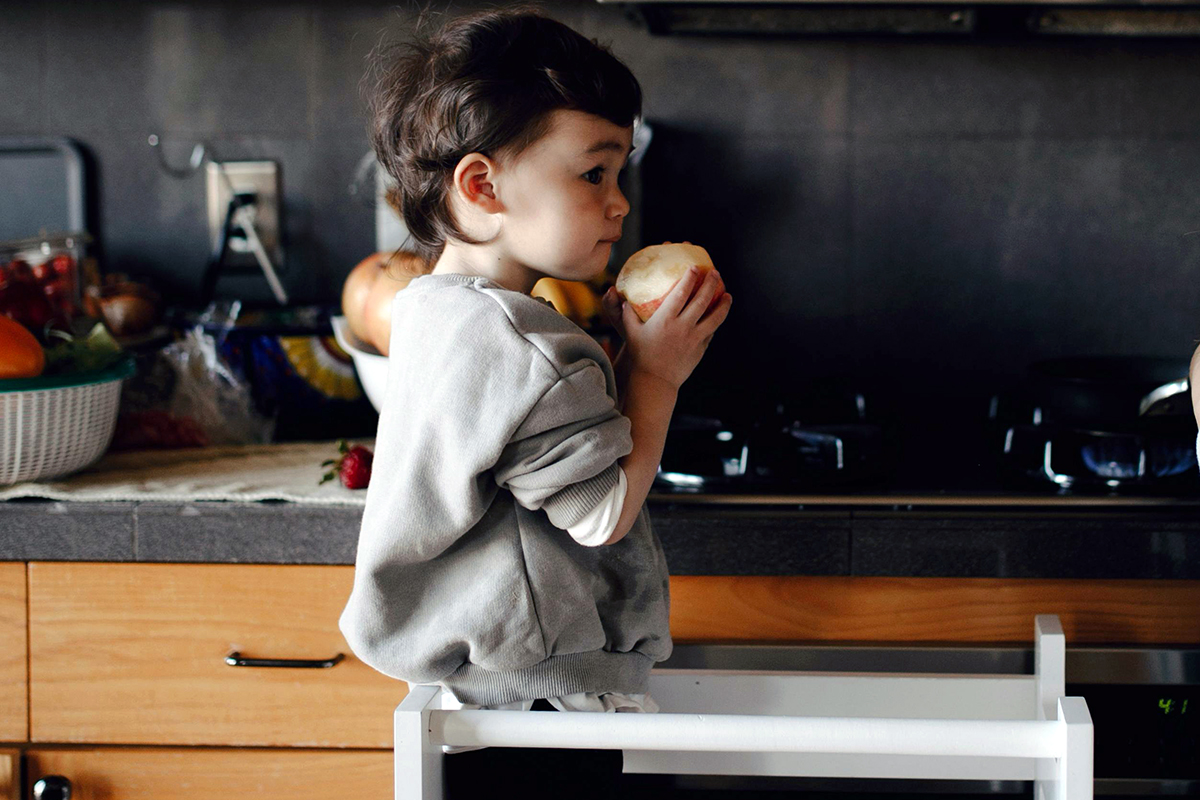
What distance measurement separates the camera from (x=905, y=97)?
152 centimetres

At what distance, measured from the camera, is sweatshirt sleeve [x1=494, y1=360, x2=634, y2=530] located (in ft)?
2.40

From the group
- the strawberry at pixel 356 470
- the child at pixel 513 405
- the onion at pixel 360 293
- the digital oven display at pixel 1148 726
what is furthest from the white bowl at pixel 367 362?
the digital oven display at pixel 1148 726

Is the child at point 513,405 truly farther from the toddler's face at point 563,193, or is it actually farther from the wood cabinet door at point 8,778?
the wood cabinet door at point 8,778

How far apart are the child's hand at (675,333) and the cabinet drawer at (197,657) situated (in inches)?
17.3

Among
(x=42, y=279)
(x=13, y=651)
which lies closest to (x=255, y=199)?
(x=42, y=279)

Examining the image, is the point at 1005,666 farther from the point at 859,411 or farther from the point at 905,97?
the point at 905,97

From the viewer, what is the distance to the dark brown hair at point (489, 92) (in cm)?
79

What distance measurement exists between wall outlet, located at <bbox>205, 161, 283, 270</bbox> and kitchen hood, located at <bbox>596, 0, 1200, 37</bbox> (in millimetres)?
581

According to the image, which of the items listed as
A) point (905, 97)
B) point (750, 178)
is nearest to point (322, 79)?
point (750, 178)

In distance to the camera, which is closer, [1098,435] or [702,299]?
[702,299]

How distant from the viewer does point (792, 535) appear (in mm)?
1058

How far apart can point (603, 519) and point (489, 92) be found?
317 millimetres

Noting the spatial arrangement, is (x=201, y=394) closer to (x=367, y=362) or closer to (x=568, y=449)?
(x=367, y=362)

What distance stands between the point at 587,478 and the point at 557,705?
7.9 inches
